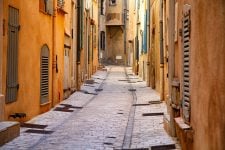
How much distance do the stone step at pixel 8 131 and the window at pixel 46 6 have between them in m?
4.66

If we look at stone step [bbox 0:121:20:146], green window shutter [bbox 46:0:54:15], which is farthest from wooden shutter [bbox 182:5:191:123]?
green window shutter [bbox 46:0:54:15]

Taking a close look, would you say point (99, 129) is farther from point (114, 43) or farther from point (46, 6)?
point (114, 43)

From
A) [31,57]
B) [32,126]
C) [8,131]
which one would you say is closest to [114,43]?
[31,57]

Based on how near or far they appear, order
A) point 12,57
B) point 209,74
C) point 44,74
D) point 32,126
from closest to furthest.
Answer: point 209,74
point 12,57
point 32,126
point 44,74

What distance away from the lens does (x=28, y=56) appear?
1215 cm

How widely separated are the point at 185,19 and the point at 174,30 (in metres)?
2.29

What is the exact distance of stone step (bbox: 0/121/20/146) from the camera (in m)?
9.00

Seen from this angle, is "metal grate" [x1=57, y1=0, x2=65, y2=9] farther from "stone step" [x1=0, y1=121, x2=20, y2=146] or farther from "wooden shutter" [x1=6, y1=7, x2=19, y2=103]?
"stone step" [x1=0, y1=121, x2=20, y2=146]

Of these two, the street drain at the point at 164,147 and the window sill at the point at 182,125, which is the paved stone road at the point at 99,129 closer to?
the street drain at the point at 164,147

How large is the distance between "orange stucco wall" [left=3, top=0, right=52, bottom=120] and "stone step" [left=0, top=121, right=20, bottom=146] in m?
0.69

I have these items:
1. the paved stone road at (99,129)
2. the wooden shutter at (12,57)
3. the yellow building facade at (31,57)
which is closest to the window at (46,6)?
the yellow building facade at (31,57)

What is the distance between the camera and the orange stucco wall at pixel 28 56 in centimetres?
1119

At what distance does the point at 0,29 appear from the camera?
9.74 m

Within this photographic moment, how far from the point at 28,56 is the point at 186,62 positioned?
493 centimetres
